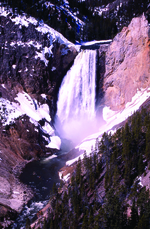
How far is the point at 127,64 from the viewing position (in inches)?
1319

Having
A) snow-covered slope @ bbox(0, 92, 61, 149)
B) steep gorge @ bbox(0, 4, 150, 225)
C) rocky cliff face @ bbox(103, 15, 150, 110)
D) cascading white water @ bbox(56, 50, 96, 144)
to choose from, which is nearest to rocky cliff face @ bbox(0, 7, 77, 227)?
steep gorge @ bbox(0, 4, 150, 225)

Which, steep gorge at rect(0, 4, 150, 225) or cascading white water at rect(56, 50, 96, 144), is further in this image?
cascading white water at rect(56, 50, 96, 144)

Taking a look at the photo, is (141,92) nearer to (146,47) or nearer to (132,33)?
(146,47)

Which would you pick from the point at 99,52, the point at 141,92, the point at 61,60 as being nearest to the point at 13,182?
the point at 141,92

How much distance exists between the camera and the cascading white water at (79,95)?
3853 cm

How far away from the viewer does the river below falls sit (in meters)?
17.2

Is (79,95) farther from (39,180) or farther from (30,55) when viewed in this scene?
(39,180)

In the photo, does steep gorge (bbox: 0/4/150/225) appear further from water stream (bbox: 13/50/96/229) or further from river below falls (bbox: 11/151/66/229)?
river below falls (bbox: 11/151/66/229)

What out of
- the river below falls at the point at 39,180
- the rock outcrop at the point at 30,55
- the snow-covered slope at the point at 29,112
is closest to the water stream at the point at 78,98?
the rock outcrop at the point at 30,55

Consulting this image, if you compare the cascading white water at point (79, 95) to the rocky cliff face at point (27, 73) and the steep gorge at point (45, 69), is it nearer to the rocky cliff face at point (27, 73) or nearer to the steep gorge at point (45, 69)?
the steep gorge at point (45, 69)

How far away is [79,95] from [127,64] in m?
10.5

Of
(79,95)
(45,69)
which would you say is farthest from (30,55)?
(79,95)

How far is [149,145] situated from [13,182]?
14582 mm

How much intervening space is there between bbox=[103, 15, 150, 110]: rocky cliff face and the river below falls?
13661 millimetres
